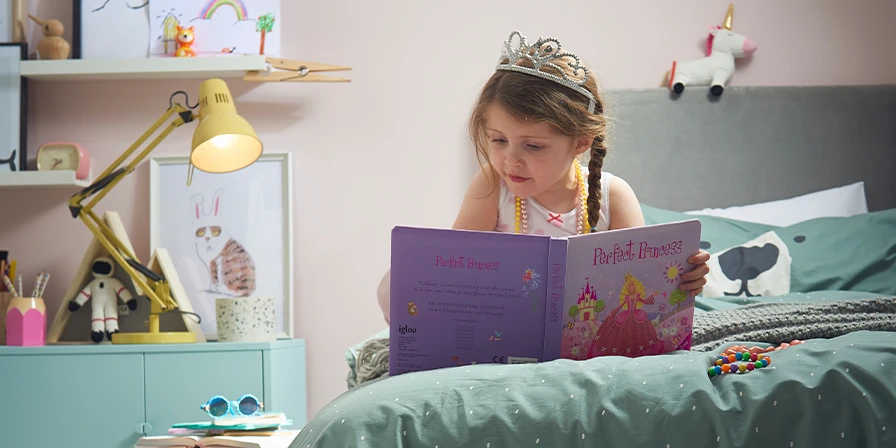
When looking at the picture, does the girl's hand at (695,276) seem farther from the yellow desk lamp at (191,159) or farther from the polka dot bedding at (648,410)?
the yellow desk lamp at (191,159)

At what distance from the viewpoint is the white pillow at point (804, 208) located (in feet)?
8.06

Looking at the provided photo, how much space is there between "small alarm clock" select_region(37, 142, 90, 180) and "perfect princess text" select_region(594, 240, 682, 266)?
1974 mm

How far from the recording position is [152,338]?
90.6 inches

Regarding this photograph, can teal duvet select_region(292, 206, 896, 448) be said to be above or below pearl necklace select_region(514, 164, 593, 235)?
below

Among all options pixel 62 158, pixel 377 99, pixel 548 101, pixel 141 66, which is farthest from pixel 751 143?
pixel 62 158

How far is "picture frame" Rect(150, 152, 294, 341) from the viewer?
8.64 feet

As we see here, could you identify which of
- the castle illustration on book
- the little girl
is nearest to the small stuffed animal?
the little girl

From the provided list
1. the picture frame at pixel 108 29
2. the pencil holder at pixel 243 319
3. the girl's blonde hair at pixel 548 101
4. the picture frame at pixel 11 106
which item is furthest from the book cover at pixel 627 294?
the picture frame at pixel 11 106

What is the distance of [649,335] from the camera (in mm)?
1173

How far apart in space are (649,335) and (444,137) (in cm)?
162

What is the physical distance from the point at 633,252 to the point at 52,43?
2.14m

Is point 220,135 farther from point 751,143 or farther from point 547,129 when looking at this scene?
point 751,143

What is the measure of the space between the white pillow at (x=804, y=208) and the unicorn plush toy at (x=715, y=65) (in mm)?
376

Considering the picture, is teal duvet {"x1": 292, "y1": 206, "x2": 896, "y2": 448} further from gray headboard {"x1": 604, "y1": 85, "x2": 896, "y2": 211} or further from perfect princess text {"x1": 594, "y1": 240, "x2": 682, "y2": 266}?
gray headboard {"x1": 604, "y1": 85, "x2": 896, "y2": 211}
